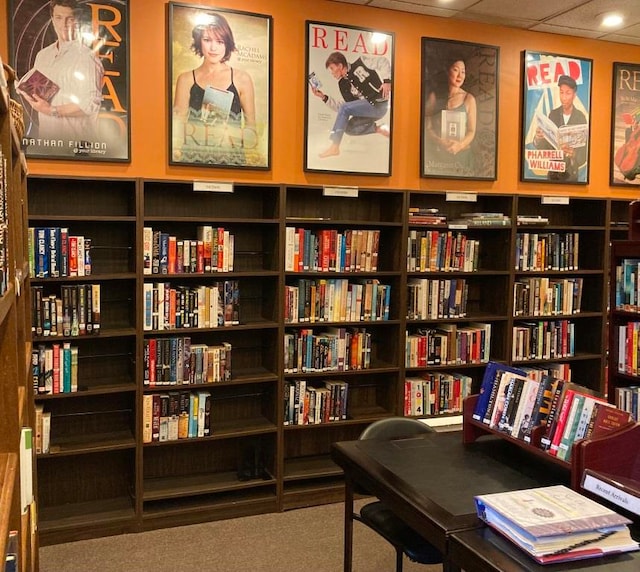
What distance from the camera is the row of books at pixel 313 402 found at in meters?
3.85

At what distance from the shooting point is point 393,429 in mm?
2873

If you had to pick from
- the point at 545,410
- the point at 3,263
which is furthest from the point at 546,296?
the point at 3,263

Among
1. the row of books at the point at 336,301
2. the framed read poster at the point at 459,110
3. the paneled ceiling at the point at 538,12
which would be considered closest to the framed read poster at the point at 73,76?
the row of books at the point at 336,301

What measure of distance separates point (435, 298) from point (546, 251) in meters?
0.92

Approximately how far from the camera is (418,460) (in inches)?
94.6

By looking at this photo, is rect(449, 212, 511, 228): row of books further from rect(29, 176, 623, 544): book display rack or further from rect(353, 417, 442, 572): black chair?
rect(353, 417, 442, 572): black chair

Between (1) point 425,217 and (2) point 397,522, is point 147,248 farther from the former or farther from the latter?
(2) point 397,522

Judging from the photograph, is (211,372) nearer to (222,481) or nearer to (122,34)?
(222,481)

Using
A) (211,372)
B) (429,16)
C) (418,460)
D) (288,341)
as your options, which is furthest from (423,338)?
(429,16)

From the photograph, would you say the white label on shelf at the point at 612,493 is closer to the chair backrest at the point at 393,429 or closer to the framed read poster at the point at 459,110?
the chair backrest at the point at 393,429

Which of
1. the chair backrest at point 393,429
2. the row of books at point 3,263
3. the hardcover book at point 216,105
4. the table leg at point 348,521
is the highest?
the hardcover book at point 216,105

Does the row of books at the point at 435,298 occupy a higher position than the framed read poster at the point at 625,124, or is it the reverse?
the framed read poster at the point at 625,124

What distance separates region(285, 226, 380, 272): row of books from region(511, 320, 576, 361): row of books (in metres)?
1.17

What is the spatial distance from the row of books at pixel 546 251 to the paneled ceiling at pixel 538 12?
139 cm
